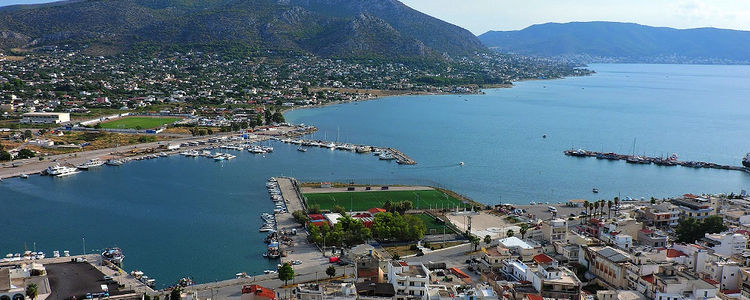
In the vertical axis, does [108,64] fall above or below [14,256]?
above

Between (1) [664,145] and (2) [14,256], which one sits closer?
(2) [14,256]

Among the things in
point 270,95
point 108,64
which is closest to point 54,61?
point 108,64

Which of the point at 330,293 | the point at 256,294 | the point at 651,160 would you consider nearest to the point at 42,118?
the point at 256,294

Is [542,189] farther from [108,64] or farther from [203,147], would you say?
[108,64]

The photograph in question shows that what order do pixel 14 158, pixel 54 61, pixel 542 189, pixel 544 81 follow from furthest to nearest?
pixel 544 81
pixel 54 61
pixel 14 158
pixel 542 189

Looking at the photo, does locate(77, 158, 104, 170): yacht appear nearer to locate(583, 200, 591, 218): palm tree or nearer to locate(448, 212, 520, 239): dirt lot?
locate(448, 212, 520, 239): dirt lot

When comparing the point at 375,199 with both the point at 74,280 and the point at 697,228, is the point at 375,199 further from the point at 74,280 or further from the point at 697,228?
the point at 74,280

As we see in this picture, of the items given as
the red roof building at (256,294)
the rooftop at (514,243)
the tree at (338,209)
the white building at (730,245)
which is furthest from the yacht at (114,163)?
the white building at (730,245)
